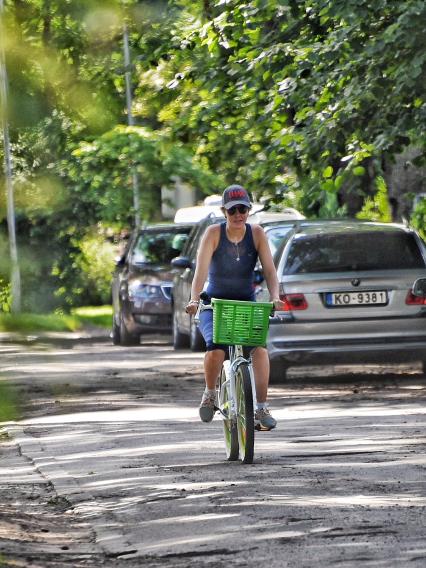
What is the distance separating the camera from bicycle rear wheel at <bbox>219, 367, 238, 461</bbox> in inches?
370

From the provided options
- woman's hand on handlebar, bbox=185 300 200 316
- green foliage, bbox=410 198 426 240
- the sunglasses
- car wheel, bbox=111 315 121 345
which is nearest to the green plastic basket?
woman's hand on handlebar, bbox=185 300 200 316

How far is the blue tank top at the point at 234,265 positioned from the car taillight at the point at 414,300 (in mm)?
6534

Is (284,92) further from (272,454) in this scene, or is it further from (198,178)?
(198,178)

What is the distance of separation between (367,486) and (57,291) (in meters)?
5.65

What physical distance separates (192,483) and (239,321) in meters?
1.18

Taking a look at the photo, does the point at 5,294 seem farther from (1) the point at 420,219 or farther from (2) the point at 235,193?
(1) the point at 420,219

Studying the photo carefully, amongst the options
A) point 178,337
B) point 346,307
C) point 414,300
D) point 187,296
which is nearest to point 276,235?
point 346,307

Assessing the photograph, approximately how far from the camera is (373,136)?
17.3 m

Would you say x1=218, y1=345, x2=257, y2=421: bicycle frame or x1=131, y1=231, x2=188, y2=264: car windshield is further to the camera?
x1=131, y1=231, x2=188, y2=264: car windshield

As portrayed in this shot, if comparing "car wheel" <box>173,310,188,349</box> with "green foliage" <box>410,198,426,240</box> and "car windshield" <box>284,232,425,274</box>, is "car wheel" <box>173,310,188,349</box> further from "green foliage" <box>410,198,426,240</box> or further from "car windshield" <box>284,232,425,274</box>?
"car windshield" <box>284,232,425,274</box>

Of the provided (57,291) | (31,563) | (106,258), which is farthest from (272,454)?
(57,291)

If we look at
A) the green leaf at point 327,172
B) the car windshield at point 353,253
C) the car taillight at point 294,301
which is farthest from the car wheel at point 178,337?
the car taillight at point 294,301

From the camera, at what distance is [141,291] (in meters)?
26.1

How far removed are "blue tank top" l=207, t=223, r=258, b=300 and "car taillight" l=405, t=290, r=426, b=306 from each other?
21.4ft
